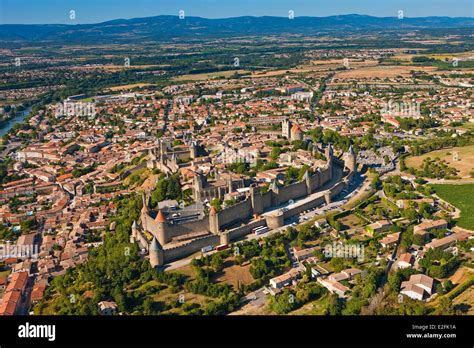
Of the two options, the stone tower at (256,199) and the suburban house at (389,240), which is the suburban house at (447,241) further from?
the stone tower at (256,199)

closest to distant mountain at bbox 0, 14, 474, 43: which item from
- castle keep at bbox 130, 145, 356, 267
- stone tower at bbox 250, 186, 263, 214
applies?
castle keep at bbox 130, 145, 356, 267

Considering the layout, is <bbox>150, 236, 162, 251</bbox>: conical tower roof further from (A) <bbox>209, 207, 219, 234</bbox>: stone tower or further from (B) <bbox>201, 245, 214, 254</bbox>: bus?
(A) <bbox>209, 207, 219, 234</bbox>: stone tower

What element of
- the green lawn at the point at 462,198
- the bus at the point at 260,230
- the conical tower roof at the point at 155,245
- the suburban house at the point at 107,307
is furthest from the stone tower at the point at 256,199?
the green lawn at the point at 462,198

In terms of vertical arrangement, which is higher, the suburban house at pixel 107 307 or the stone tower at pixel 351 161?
the stone tower at pixel 351 161

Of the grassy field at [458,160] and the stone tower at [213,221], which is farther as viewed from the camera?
the grassy field at [458,160]

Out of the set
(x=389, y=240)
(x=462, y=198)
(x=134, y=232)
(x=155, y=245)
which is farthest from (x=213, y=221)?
(x=462, y=198)

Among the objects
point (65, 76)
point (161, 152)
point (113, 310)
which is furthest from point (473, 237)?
point (65, 76)

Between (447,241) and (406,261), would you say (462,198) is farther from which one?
(406,261)
